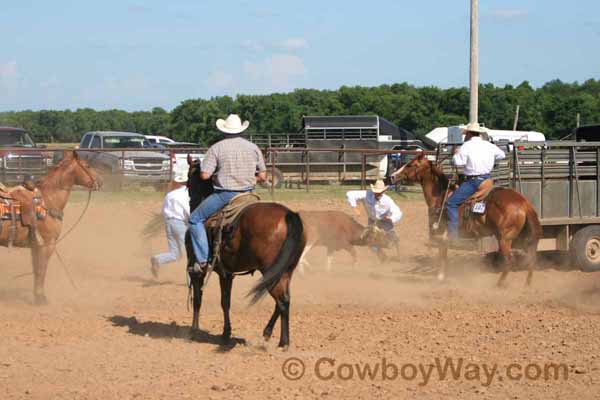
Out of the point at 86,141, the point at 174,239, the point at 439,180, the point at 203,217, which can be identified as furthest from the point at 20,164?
the point at 203,217

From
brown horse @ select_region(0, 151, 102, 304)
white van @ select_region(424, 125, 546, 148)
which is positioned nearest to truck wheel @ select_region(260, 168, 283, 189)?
brown horse @ select_region(0, 151, 102, 304)

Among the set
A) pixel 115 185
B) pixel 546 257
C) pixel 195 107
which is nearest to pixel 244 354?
pixel 546 257

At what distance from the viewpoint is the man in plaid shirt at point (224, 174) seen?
8.06 metres

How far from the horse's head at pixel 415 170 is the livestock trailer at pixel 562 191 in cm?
63

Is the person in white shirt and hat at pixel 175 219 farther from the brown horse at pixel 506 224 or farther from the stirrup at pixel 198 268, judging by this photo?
the brown horse at pixel 506 224

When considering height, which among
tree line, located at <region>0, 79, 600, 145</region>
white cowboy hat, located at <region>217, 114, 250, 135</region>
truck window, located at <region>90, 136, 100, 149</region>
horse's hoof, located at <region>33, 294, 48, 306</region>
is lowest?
horse's hoof, located at <region>33, 294, 48, 306</region>

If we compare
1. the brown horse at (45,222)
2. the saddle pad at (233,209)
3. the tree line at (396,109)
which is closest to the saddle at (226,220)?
the saddle pad at (233,209)

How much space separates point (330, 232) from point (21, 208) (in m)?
4.62

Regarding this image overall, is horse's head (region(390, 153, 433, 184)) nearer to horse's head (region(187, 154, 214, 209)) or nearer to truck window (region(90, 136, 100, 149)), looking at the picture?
horse's head (region(187, 154, 214, 209))

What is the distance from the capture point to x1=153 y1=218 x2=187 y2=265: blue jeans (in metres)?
11.4

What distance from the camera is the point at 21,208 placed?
10102 millimetres

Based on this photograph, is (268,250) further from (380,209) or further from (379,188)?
(380,209)

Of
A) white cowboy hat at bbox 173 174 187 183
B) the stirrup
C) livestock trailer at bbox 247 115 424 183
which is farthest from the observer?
livestock trailer at bbox 247 115 424 183

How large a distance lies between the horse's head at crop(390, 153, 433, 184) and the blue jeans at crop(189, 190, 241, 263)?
4819 millimetres
